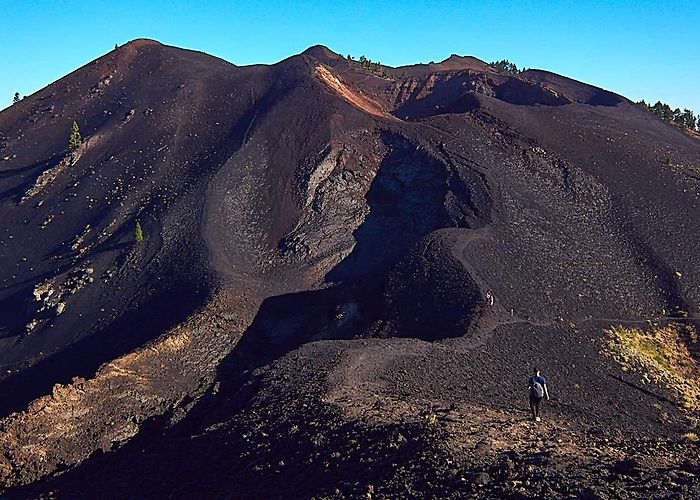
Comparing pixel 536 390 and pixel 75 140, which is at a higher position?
pixel 75 140

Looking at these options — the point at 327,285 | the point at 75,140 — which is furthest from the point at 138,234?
the point at 75,140

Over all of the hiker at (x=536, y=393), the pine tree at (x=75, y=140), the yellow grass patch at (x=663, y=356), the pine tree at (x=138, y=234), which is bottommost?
the yellow grass patch at (x=663, y=356)

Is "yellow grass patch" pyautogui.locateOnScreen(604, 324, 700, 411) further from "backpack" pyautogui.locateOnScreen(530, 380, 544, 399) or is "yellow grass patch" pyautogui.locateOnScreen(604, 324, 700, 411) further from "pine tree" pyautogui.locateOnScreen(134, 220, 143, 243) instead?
"pine tree" pyautogui.locateOnScreen(134, 220, 143, 243)

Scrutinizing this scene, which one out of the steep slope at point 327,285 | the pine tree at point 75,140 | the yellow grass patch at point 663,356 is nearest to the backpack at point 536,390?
the steep slope at point 327,285

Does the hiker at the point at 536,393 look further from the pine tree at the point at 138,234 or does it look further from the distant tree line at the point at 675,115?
the distant tree line at the point at 675,115

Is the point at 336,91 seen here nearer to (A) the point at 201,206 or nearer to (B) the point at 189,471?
(A) the point at 201,206

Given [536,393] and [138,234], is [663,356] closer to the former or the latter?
[536,393]

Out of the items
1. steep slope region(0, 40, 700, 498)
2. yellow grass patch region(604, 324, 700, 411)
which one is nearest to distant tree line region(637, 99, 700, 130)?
steep slope region(0, 40, 700, 498)
